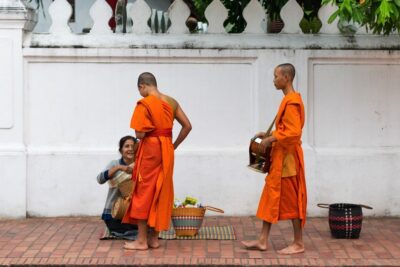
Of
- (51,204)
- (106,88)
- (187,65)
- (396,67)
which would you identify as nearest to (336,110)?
(396,67)

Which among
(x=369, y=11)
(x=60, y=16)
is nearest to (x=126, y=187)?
(x=60, y=16)

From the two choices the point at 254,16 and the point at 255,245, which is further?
the point at 254,16

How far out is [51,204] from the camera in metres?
10.2

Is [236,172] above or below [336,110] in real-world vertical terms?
below

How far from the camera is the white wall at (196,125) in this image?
10.2 metres

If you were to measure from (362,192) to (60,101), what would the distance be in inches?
142

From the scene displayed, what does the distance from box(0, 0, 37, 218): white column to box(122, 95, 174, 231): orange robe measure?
2.13 metres

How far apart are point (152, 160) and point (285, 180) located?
1260mm

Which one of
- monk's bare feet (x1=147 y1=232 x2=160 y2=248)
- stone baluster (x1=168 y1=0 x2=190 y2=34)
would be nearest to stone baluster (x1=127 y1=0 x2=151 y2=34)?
stone baluster (x1=168 y1=0 x2=190 y2=34)

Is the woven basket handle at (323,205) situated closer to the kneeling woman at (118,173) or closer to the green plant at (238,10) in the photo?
the kneeling woman at (118,173)

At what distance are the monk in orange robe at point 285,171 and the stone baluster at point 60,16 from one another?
3.04 meters

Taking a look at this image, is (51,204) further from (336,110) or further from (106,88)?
(336,110)

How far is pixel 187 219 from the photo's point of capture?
904 centimetres

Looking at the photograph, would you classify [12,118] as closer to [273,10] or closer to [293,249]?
[273,10]
